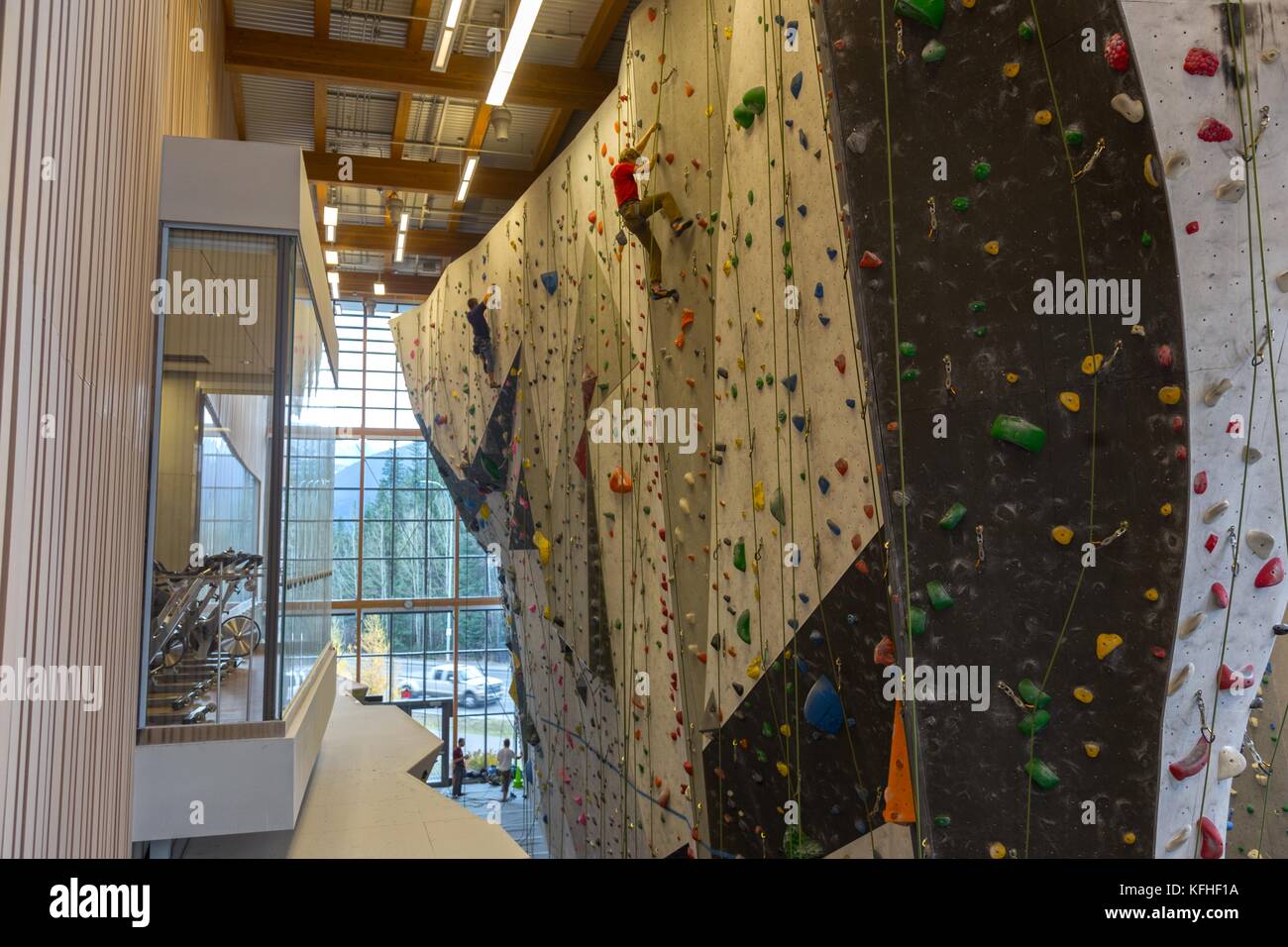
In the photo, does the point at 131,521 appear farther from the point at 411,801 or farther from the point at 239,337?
the point at 411,801

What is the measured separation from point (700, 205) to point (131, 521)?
126 inches

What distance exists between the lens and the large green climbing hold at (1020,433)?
122 inches

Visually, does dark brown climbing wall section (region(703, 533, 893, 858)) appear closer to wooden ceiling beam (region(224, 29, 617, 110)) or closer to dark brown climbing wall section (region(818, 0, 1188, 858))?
dark brown climbing wall section (region(818, 0, 1188, 858))

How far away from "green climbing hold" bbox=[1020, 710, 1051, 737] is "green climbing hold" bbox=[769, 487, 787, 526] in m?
1.37

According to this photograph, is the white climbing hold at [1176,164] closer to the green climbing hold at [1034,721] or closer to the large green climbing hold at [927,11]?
the large green climbing hold at [927,11]

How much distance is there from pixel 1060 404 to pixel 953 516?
0.51 meters

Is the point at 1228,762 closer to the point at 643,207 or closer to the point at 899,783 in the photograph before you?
the point at 899,783

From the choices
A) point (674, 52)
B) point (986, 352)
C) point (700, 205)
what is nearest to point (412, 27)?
point (674, 52)

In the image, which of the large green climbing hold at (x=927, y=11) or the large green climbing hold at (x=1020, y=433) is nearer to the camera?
the large green climbing hold at (x=1020, y=433)

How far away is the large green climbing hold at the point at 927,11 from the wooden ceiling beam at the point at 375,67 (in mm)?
6069

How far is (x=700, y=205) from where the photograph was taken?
5.08 metres

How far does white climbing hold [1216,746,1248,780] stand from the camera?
10.2 feet

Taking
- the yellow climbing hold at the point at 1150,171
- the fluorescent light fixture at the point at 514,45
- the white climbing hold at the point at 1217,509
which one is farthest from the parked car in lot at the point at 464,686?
the yellow climbing hold at the point at 1150,171

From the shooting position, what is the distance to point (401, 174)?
37.1 feet
